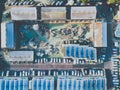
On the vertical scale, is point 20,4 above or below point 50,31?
above

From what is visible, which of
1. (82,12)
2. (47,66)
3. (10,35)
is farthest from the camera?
(47,66)

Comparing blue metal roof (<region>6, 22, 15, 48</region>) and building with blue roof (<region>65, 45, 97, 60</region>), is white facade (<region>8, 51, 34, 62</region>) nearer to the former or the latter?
blue metal roof (<region>6, 22, 15, 48</region>)

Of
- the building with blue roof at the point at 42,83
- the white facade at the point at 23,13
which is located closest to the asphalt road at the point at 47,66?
the building with blue roof at the point at 42,83

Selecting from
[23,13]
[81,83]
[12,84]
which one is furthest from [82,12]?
[12,84]

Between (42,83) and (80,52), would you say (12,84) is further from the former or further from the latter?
(80,52)

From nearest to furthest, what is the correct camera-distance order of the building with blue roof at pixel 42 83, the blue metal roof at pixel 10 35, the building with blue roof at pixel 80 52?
the building with blue roof at pixel 42 83 < the blue metal roof at pixel 10 35 < the building with blue roof at pixel 80 52

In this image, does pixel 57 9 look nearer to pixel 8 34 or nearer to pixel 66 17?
pixel 66 17

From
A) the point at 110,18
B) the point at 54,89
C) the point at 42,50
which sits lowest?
the point at 54,89

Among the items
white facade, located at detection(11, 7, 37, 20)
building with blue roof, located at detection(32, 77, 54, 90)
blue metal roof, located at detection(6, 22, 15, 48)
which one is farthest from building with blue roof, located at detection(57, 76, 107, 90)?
white facade, located at detection(11, 7, 37, 20)

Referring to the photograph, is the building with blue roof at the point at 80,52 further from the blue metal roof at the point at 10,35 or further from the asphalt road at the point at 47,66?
the blue metal roof at the point at 10,35

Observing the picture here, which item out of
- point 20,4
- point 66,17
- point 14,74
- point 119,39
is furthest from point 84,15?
point 14,74

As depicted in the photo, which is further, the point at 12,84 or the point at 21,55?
the point at 21,55
